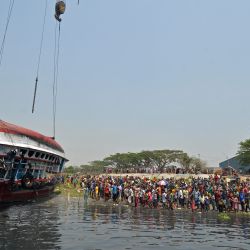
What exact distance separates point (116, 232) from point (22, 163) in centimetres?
1375

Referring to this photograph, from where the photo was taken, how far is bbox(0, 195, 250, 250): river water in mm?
14086

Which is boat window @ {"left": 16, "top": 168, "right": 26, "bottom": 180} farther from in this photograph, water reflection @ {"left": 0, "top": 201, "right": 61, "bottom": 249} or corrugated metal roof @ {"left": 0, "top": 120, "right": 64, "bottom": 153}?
water reflection @ {"left": 0, "top": 201, "right": 61, "bottom": 249}

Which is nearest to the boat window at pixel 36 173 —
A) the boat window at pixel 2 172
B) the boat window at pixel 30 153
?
the boat window at pixel 30 153

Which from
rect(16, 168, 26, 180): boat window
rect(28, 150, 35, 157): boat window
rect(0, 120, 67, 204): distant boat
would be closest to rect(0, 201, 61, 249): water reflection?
rect(0, 120, 67, 204): distant boat

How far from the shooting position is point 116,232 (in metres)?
17.1

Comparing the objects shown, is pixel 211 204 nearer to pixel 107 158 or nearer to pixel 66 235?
pixel 66 235

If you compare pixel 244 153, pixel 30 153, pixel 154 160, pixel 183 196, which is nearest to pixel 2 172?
pixel 30 153

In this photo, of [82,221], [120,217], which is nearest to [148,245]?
[82,221]

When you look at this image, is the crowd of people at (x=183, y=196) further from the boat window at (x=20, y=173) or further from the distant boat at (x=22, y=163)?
the boat window at (x=20, y=173)

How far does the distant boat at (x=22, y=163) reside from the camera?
1028 inches

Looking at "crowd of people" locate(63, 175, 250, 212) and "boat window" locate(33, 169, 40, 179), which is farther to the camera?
"boat window" locate(33, 169, 40, 179)

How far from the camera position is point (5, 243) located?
13.5 meters

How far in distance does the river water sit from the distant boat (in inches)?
141

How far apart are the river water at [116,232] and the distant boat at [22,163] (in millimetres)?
3579
